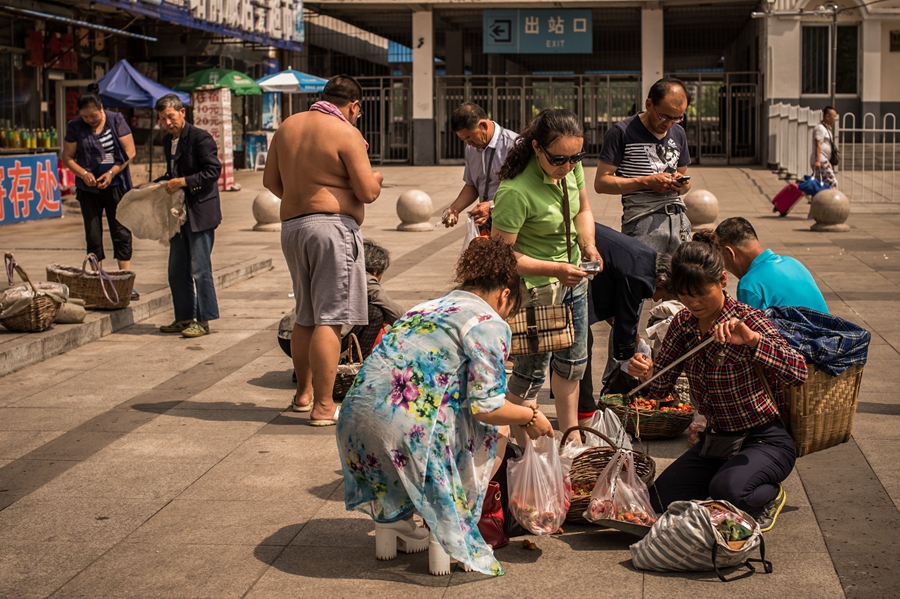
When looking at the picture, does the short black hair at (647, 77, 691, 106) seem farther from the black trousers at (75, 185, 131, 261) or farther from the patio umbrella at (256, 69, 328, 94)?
the patio umbrella at (256, 69, 328, 94)

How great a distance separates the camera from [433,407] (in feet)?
11.6

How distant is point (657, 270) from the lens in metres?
5.20

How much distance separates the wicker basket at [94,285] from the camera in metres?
8.32

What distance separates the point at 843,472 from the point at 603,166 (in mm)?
2252

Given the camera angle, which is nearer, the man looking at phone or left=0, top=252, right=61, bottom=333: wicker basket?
the man looking at phone

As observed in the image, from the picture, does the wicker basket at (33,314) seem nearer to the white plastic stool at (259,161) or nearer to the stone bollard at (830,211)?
the stone bollard at (830,211)

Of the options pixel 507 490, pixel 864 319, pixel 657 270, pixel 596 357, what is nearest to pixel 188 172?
pixel 596 357

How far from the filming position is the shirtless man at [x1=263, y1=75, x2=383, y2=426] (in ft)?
17.9

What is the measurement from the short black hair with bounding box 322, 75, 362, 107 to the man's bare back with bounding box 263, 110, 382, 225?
14cm

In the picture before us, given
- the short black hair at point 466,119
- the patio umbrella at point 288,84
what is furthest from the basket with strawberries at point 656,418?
the patio umbrella at point 288,84

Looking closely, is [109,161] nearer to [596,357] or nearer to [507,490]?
[596,357]

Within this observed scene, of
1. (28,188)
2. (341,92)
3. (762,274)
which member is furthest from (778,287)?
(28,188)

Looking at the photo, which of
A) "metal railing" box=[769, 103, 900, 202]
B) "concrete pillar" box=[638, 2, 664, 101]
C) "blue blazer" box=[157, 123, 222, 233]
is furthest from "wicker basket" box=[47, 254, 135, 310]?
"concrete pillar" box=[638, 2, 664, 101]

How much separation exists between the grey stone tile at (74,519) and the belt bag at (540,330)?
5.52ft
